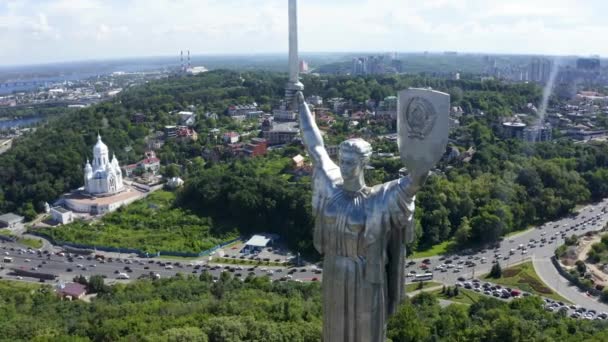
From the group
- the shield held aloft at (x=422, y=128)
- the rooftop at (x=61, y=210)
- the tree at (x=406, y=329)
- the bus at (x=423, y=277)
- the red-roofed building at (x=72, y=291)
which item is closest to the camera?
the shield held aloft at (x=422, y=128)

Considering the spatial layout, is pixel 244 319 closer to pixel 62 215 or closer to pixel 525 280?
pixel 525 280

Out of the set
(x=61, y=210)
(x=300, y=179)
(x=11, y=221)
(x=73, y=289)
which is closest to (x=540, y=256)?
(x=300, y=179)

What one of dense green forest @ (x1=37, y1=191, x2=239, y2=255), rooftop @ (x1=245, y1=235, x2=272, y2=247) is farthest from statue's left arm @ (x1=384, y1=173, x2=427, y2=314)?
dense green forest @ (x1=37, y1=191, x2=239, y2=255)

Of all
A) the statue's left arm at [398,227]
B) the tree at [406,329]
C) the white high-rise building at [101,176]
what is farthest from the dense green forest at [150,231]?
the statue's left arm at [398,227]

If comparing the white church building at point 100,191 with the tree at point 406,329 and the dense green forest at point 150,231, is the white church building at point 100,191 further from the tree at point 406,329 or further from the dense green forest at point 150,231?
the tree at point 406,329

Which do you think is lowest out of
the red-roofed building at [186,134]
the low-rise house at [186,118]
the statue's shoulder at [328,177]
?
the red-roofed building at [186,134]

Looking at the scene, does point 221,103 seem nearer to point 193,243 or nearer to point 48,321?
point 193,243

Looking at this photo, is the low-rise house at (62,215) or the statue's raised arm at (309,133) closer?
the statue's raised arm at (309,133)
